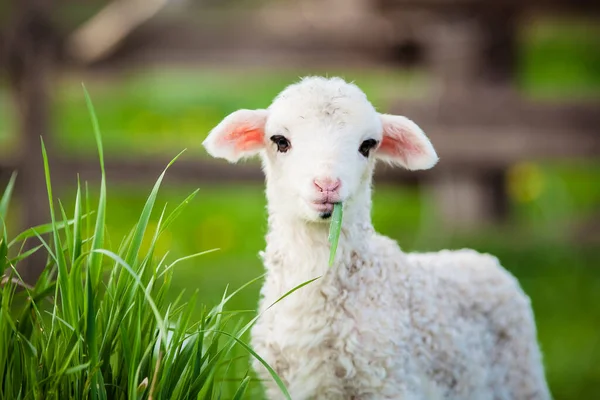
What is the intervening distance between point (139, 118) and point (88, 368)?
8784 millimetres

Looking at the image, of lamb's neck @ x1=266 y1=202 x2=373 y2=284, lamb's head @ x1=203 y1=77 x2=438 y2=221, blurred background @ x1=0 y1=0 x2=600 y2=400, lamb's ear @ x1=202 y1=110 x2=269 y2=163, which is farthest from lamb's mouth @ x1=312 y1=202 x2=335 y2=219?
blurred background @ x1=0 y1=0 x2=600 y2=400

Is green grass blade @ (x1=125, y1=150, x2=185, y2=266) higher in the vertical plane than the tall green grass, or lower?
higher

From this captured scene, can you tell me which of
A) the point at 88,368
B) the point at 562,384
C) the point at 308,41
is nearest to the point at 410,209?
the point at 308,41

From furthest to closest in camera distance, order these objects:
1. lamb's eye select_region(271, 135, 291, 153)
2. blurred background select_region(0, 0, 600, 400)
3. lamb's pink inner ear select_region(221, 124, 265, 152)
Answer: blurred background select_region(0, 0, 600, 400), lamb's pink inner ear select_region(221, 124, 265, 152), lamb's eye select_region(271, 135, 291, 153)

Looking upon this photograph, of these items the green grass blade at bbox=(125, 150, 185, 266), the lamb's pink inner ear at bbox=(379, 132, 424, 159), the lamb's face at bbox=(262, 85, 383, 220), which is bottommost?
the green grass blade at bbox=(125, 150, 185, 266)

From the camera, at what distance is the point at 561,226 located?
301 inches

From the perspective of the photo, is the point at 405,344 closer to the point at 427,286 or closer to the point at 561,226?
the point at 427,286

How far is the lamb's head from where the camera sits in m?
2.74

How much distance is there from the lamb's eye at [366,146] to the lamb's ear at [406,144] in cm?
13

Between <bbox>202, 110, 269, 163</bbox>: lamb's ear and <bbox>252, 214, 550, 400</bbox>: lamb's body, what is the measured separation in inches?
11.6

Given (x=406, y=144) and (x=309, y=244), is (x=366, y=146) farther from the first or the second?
(x=309, y=244)

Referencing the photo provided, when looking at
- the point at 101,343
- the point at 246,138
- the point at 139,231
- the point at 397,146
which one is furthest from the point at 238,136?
the point at 101,343

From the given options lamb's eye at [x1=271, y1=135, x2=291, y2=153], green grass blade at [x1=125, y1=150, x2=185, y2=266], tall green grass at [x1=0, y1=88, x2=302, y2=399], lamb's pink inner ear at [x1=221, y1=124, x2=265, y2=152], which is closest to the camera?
tall green grass at [x1=0, y1=88, x2=302, y2=399]

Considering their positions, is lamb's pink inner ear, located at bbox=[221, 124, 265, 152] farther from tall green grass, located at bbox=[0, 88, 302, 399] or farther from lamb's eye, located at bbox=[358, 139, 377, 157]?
tall green grass, located at bbox=[0, 88, 302, 399]
